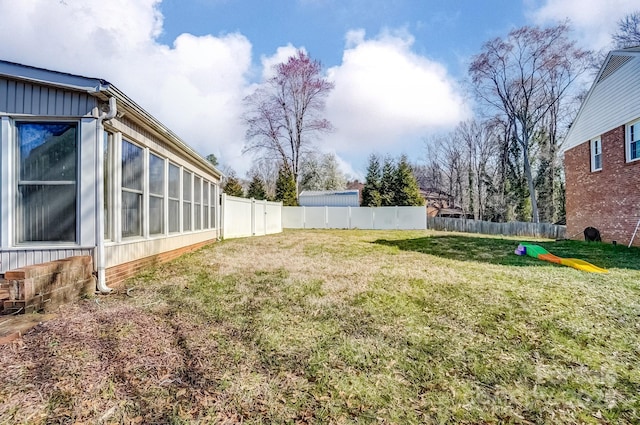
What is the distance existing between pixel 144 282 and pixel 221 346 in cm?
273

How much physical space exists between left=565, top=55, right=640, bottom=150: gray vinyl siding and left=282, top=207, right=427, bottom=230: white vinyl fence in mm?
8932

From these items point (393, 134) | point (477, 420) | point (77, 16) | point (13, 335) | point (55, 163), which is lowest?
point (477, 420)

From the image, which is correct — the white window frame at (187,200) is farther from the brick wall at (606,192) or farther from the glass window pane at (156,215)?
the brick wall at (606,192)

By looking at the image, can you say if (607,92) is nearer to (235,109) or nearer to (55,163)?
(55,163)

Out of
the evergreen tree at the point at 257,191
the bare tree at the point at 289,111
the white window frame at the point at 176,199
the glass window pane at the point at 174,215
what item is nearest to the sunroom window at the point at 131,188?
the white window frame at the point at 176,199

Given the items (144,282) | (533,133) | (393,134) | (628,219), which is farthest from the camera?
(393,134)

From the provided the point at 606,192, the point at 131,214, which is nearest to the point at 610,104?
the point at 606,192

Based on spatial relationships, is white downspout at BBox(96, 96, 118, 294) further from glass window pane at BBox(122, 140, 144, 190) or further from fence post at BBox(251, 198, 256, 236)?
fence post at BBox(251, 198, 256, 236)

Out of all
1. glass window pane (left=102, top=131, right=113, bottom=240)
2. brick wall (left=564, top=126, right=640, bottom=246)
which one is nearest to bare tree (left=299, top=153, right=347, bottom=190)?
brick wall (left=564, top=126, right=640, bottom=246)

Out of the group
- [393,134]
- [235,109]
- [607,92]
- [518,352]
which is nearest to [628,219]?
[607,92]

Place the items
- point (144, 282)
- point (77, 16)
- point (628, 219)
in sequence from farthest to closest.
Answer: point (628, 219) < point (77, 16) < point (144, 282)

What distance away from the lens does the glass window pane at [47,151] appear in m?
4.15

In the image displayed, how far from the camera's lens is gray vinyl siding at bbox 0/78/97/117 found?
13.3 ft

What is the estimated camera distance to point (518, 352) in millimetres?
2867
